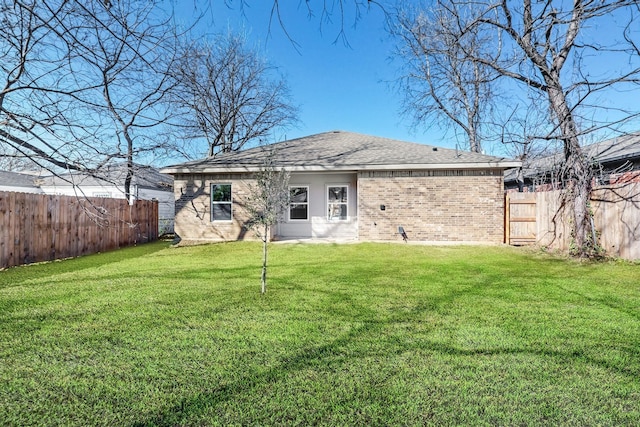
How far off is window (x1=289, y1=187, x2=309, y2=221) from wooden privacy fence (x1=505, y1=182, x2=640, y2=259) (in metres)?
7.20

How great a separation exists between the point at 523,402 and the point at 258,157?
37.5 ft

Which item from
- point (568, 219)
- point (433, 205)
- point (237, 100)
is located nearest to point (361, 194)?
point (433, 205)

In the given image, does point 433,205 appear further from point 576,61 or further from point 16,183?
point 16,183

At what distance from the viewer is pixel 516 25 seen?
760cm

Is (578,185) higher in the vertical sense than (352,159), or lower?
lower

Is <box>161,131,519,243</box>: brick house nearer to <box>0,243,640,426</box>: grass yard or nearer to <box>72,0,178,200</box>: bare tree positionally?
<box>0,243,640,426</box>: grass yard

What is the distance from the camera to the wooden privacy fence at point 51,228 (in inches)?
273

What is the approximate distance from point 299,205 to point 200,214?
3824 millimetres

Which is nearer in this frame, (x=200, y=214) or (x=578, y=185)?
(x=578, y=185)

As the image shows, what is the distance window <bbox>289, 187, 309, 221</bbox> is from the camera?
12.8 metres

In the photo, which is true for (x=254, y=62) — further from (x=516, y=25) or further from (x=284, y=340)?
(x=284, y=340)

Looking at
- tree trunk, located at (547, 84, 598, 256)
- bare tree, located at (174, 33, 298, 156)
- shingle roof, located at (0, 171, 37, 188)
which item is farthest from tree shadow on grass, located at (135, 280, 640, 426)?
shingle roof, located at (0, 171, 37, 188)

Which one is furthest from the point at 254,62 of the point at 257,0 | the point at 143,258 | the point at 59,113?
the point at 257,0

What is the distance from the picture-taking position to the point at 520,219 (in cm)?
1041
